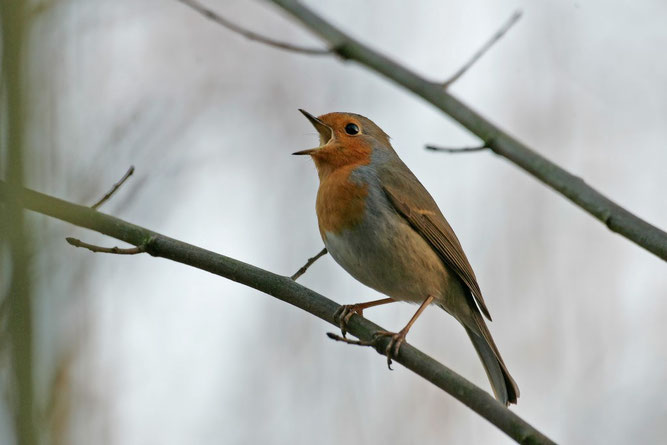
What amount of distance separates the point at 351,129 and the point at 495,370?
1.96m

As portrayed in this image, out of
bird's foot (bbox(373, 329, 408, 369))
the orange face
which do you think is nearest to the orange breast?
the orange face

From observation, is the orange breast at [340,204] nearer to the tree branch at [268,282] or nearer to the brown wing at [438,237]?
the brown wing at [438,237]

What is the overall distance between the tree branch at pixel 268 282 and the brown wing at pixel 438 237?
3.99 ft

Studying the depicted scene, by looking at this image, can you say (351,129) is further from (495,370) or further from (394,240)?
Answer: (495,370)

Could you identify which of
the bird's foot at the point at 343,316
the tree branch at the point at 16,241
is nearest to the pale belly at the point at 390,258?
the bird's foot at the point at 343,316

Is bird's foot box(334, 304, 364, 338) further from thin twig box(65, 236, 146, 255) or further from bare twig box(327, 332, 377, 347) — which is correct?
thin twig box(65, 236, 146, 255)

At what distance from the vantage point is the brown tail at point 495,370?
16.3 ft

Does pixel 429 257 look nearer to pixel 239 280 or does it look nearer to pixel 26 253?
pixel 239 280

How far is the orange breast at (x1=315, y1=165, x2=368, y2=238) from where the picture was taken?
475 cm

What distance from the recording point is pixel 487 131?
3.13 meters

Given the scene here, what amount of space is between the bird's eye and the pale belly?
3.09 feet

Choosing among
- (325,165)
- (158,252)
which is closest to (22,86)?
(158,252)

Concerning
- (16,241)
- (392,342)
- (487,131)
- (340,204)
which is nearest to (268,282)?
(392,342)

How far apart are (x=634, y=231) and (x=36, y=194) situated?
89.3 inches
